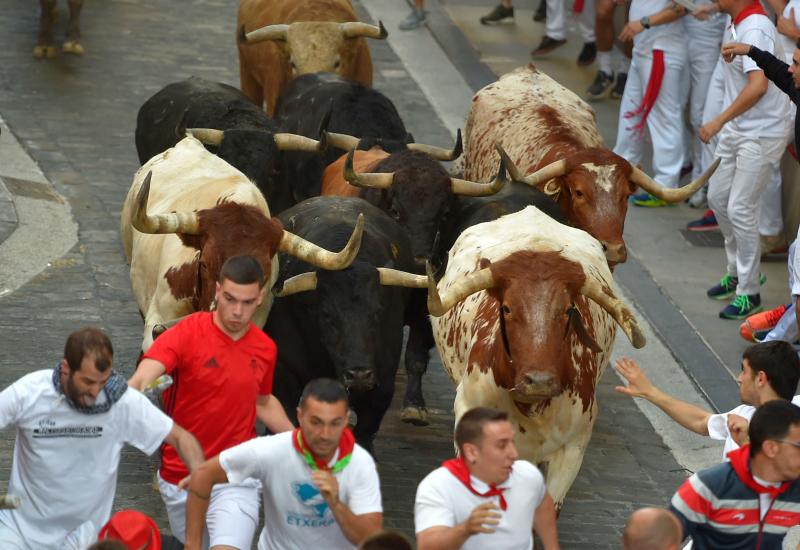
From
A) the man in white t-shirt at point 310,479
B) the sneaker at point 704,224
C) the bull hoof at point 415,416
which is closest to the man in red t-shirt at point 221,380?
the man in white t-shirt at point 310,479

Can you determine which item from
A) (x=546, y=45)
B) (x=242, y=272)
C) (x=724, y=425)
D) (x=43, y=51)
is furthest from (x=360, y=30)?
(x=724, y=425)

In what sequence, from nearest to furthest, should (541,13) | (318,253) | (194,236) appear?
(194,236), (318,253), (541,13)

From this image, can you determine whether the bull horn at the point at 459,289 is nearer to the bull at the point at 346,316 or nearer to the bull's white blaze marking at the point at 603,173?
the bull at the point at 346,316

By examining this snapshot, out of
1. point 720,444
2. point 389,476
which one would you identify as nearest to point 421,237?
point 389,476

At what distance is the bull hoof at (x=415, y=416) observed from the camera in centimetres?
1044

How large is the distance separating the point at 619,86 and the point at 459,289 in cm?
976

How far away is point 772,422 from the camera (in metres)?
6.28

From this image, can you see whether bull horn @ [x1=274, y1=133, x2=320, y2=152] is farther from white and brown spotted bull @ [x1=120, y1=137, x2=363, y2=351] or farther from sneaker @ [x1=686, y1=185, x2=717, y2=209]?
sneaker @ [x1=686, y1=185, x2=717, y2=209]

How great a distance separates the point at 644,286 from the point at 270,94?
3.90m

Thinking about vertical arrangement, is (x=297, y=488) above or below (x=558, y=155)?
above

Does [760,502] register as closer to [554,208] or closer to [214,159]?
[554,208]

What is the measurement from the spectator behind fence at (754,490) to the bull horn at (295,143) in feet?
17.0

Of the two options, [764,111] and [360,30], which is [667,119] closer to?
[764,111]

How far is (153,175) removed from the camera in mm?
10219
